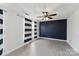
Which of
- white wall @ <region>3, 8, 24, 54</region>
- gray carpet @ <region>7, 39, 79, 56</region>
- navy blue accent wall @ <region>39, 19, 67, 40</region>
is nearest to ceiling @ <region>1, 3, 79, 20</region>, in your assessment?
white wall @ <region>3, 8, 24, 54</region>

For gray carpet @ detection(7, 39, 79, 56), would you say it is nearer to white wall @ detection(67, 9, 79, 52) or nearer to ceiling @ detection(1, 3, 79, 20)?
white wall @ detection(67, 9, 79, 52)

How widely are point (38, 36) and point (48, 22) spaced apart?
2134 millimetres

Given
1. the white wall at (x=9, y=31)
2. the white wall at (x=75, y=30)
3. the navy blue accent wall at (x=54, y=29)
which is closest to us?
the white wall at (x=9, y=31)

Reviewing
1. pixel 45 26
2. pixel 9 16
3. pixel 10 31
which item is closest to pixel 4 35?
pixel 10 31

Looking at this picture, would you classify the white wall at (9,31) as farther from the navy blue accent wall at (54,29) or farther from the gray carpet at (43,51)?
the navy blue accent wall at (54,29)

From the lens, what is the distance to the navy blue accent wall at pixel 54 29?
1023cm

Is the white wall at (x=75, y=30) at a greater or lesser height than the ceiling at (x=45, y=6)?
lesser

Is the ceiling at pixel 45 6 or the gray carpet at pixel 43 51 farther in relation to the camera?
the gray carpet at pixel 43 51

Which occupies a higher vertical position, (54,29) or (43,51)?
(54,29)

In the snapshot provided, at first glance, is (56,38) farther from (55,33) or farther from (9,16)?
(9,16)

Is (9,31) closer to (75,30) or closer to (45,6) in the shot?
(45,6)

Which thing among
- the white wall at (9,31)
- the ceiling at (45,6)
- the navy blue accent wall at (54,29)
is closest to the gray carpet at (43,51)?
the white wall at (9,31)

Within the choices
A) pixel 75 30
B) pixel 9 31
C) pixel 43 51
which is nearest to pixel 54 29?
pixel 75 30

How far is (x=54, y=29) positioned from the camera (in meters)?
11.1
